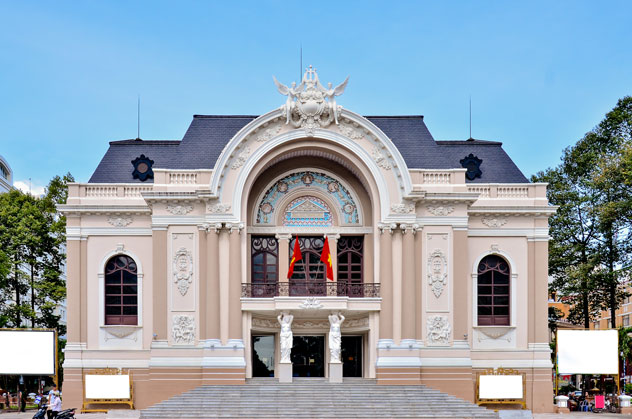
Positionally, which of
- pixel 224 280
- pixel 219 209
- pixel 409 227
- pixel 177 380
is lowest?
pixel 177 380

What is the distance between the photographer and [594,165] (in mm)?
49062

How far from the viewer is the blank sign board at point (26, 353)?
123ft

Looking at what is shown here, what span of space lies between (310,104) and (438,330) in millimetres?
11185

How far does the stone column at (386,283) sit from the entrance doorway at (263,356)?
5755 millimetres

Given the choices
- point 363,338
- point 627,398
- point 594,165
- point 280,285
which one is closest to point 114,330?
point 280,285

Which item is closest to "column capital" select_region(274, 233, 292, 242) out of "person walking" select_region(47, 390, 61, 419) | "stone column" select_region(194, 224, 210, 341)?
"stone column" select_region(194, 224, 210, 341)

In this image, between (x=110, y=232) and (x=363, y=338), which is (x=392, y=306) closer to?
(x=363, y=338)

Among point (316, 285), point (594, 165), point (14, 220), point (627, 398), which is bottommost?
point (627, 398)

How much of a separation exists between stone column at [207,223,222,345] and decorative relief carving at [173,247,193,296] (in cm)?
86

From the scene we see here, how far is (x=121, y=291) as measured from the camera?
39281 millimetres

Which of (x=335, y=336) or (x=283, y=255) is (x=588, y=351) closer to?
(x=335, y=336)

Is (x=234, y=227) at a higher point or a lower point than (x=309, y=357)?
higher

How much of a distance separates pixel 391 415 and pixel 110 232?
1524 centimetres

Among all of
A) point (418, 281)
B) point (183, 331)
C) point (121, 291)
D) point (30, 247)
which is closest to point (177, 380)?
point (183, 331)
